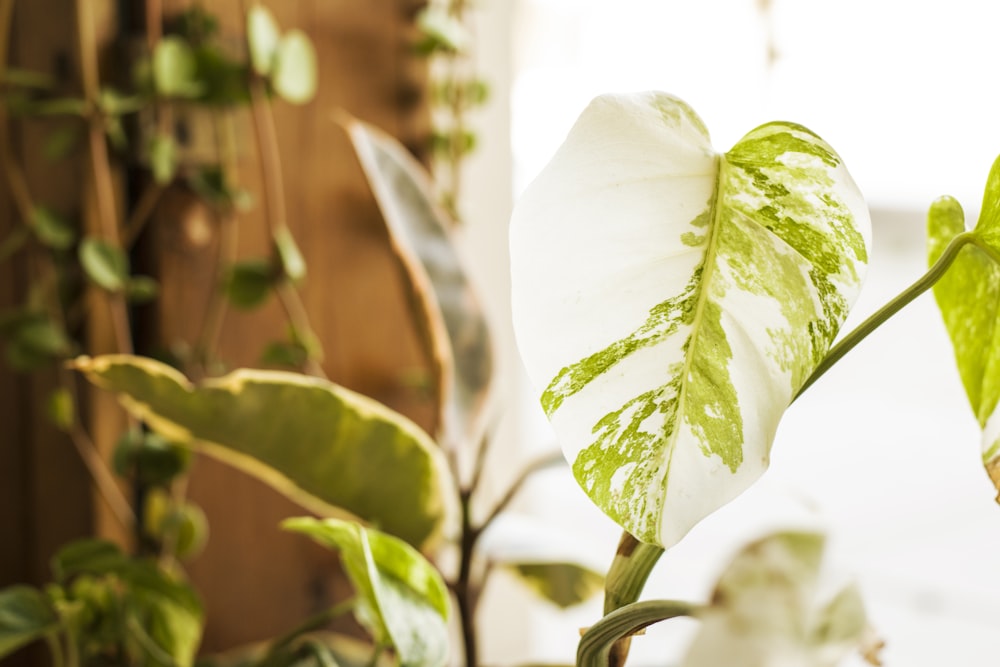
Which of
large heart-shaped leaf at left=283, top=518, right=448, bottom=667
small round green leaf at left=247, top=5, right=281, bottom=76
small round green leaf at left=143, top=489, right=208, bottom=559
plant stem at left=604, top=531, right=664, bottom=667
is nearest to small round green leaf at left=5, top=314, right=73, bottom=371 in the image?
small round green leaf at left=143, top=489, right=208, bottom=559

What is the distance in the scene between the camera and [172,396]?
16.3 inches

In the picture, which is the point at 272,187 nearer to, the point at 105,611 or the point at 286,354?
the point at 286,354

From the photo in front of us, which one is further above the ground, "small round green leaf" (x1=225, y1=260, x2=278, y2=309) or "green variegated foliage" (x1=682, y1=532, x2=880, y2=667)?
"green variegated foliage" (x1=682, y1=532, x2=880, y2=667)

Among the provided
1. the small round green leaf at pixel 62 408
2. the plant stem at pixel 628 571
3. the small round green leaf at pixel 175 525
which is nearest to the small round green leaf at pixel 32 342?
the small round green leaf at pixel 62 408

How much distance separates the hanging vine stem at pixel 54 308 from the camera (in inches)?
25.5

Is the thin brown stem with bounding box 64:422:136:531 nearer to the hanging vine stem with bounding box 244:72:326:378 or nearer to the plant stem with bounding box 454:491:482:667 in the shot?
the hanging vine stem with bounding box 244:72:326:378

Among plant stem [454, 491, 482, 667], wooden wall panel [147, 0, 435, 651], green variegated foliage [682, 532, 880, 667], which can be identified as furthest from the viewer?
wooden wall panel [147, 0, 435, 651]

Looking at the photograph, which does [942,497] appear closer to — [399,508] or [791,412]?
[791,412]

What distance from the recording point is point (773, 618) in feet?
0.67

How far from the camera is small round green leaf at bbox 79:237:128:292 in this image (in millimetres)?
617

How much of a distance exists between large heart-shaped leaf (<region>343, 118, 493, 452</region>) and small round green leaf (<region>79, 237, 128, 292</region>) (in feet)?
0.65

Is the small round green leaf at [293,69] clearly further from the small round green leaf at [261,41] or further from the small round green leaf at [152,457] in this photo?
→ the small round green leaf at [152,457]

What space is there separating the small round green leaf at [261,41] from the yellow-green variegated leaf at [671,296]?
45 cm

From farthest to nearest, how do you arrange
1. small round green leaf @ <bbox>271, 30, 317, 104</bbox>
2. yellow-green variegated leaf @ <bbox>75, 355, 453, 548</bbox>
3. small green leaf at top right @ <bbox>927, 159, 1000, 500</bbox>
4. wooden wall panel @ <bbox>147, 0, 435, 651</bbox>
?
wooden wall panel @ <bbox>147, 0, 435, 651</bbox> → small round green leaf @ <bbox>271, 30, 317, 104</bbox> → yellow-green variegated leaf @ <bbox>75, 355, 453, 548</bbox> → small green leaf at top right @ <bbox>927, 159, 1000, 500</bbox>
